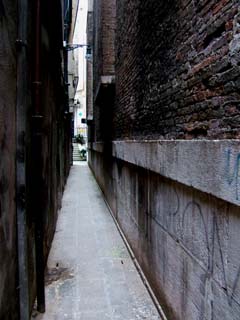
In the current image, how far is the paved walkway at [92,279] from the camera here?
388 centimetres

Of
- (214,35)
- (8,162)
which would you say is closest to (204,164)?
(214,35)

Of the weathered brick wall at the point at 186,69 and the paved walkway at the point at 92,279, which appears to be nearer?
the weathered brick wall at the point at 186,69

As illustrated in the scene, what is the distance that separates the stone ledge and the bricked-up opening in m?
0.72

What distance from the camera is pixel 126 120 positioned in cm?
694

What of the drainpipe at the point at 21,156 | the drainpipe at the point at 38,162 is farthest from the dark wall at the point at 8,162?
the drainpipe at the point at 38,162

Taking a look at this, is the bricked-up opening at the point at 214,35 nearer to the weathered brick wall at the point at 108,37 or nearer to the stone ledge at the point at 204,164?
the stone ledge at the point at 204,164

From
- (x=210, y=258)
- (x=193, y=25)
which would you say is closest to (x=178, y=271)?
(x=210, y=258)

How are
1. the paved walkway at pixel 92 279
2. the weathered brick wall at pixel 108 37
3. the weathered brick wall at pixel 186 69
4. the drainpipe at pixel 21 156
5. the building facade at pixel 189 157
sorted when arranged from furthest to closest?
the weathered brick wall at pixel 108 37
the paved walkway at pixel 92 279
the drainpipe at pixel 21 156
the weathered brick wall at pixel 186 69
the building facade at pixel 189 157

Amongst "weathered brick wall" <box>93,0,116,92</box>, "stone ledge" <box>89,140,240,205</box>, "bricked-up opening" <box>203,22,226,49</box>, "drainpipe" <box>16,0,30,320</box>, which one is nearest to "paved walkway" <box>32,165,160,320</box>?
"drainpipe" <box>16,0,30,320</box>

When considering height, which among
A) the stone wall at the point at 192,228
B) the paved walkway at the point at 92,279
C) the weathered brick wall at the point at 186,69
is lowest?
the paved walkway at the point at 92,279

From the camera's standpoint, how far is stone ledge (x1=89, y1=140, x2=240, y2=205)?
204 centimetres

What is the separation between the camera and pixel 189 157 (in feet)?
9.00

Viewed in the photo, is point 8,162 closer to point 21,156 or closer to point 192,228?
point 21,156

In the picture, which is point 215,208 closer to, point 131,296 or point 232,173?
point 232,173
